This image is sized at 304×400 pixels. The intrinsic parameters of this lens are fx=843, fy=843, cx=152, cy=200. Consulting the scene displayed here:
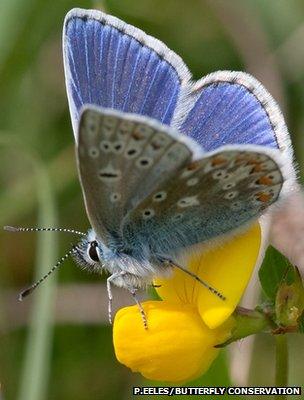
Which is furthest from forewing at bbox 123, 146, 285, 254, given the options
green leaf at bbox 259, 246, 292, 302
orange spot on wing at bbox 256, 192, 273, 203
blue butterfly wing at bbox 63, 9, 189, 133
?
blue butterfly wing at bbox 63, 9, 189, 133

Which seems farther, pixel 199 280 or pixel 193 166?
pixel 199 280

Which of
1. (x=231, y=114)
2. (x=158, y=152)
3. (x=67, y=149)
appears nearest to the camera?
(x=158, y=152)

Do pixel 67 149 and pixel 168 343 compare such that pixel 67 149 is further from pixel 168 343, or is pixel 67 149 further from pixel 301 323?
pixel 301 323

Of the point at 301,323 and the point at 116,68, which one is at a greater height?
the point at 116,68

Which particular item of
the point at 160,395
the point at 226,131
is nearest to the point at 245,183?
the point at 226,131

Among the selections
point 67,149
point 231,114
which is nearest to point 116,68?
point 231,114

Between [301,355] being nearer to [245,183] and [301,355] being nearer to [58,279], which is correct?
[58,279]

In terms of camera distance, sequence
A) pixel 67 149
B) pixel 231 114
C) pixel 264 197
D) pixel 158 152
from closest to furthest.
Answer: pixel 158 152, pixel 264 197, pixel 231 114, pixel 67 149
